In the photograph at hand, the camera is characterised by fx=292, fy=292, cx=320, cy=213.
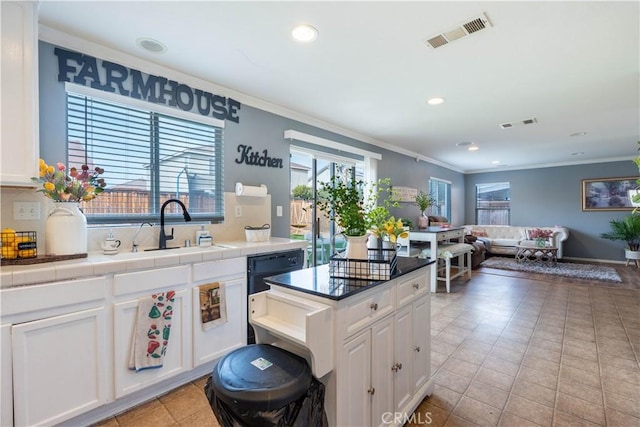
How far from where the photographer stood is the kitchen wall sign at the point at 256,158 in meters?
3.10

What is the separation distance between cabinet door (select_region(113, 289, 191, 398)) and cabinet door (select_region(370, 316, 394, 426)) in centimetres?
133

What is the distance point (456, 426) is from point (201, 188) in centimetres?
269

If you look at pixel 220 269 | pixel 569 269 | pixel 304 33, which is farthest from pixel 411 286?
pixel 569 269

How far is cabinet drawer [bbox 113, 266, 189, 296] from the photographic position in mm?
1756

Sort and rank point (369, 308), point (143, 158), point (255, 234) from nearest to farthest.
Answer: point (369, 308), point (143, 158), point (255, 234)

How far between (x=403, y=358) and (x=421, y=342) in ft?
0.84

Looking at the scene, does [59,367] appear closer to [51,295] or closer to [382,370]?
[51,295]

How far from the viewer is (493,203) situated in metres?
8.64

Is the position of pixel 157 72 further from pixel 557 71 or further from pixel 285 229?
pixel 557 71

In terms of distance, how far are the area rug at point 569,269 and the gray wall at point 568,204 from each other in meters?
0.97

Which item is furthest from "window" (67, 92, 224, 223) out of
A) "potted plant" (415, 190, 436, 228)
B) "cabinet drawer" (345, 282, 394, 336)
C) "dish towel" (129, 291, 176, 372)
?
"potted plant" (415, 190, 436, 228)

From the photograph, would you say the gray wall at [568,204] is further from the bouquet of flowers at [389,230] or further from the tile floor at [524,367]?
the bouquet of flowers at [389,230]

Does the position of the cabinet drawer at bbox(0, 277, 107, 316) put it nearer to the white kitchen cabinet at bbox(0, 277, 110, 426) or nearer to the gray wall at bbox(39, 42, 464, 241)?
the white kitchen cabinet at bbox(0, 277, 110, 426)

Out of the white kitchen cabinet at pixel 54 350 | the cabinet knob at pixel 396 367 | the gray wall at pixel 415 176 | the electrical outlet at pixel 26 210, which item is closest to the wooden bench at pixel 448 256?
the gray wall at pixel 415 176
